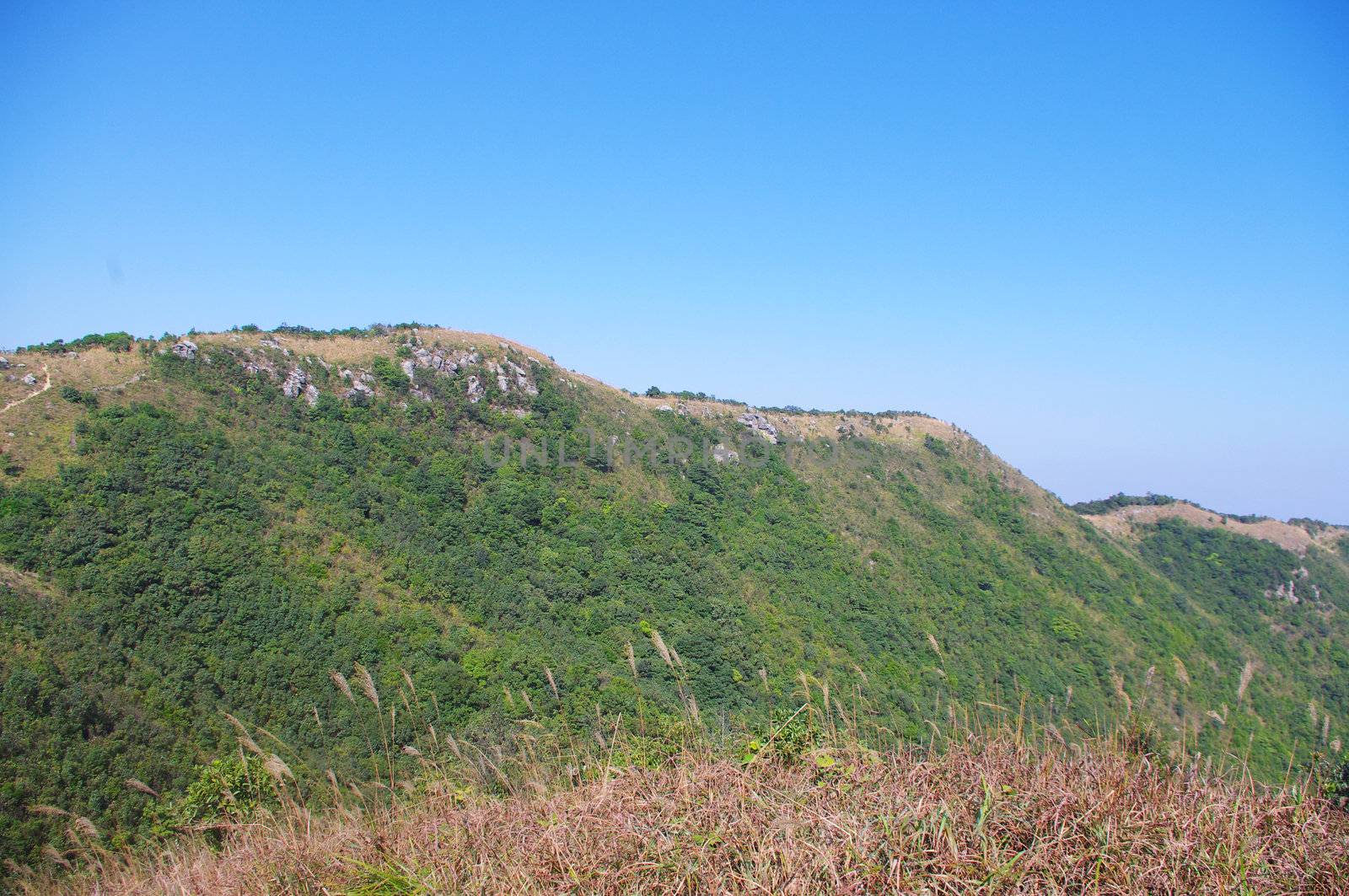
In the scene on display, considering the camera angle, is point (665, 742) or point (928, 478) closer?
point (665, 742)

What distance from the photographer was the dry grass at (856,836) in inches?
134

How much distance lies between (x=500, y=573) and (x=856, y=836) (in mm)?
35321

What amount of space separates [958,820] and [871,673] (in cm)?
3360

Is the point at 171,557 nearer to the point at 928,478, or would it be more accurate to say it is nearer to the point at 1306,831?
the point at 1306,831

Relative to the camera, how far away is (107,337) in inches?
1500

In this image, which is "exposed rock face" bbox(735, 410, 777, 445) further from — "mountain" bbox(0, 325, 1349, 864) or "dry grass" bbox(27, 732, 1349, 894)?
"dry grass" bbox(27, 732, 1349, 894)

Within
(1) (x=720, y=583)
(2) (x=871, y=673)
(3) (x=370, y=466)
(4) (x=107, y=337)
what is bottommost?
(2) (x=871, y=673)

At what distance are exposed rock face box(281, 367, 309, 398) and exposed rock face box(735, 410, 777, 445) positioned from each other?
34391 millimetres

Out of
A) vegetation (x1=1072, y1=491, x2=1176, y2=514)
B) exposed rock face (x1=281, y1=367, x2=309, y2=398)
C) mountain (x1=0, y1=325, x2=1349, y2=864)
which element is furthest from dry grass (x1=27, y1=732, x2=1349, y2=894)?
vegetation (x1=1072, y1=491, x2=1176, y2=514)

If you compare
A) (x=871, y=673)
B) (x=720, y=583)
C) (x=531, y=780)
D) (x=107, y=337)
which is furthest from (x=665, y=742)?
(x=107, y=337)

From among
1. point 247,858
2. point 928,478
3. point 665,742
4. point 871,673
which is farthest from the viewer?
point 928,478

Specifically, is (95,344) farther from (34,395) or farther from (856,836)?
(856,836)

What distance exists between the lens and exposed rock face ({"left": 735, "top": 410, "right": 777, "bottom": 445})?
6050 centimetres

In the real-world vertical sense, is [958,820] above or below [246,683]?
above
